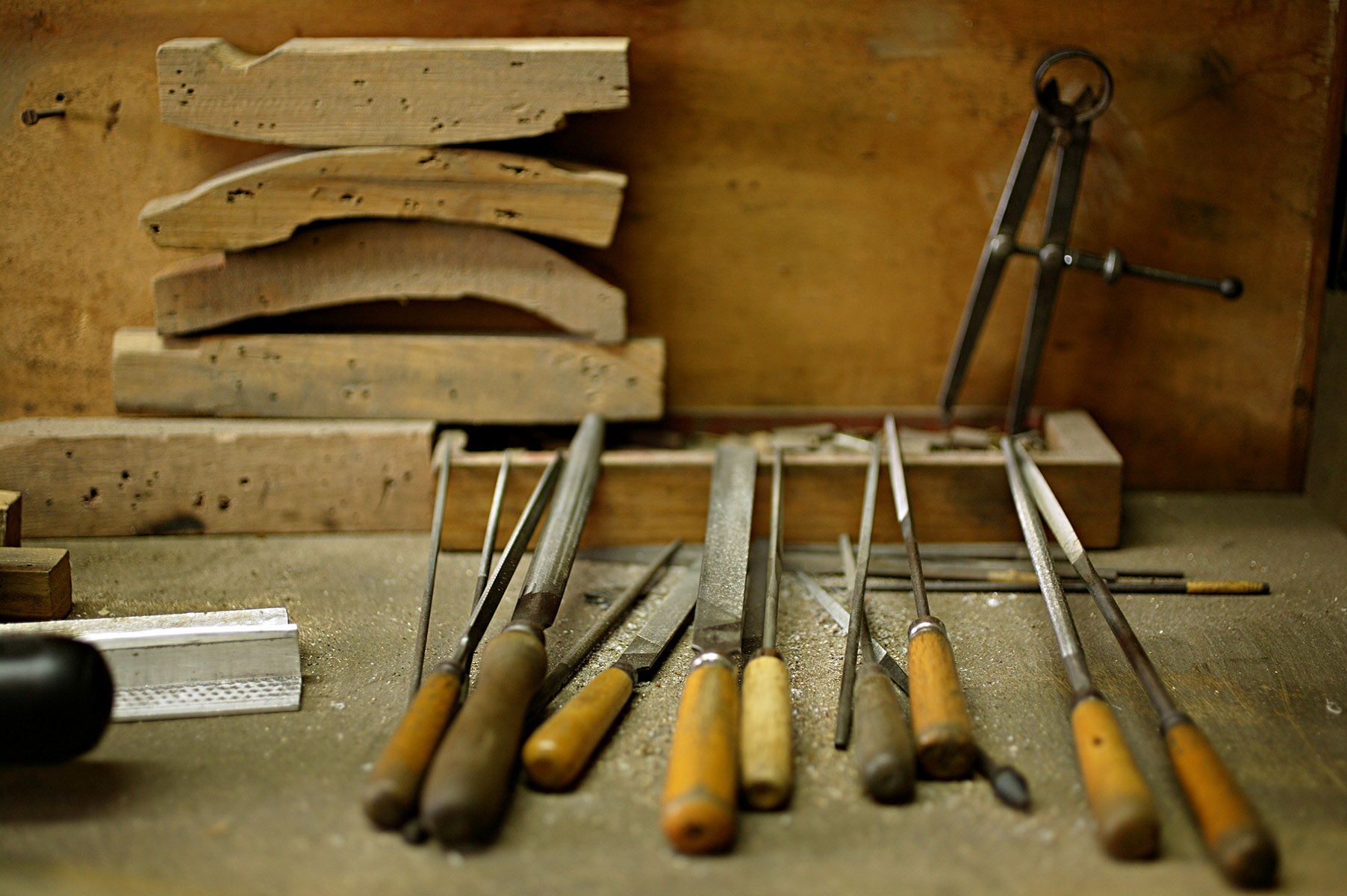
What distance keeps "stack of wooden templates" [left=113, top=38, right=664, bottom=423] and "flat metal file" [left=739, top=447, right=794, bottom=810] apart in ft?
3.39

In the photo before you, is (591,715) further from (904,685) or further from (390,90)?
(390,90)

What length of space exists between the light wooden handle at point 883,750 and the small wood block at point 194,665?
92 cm

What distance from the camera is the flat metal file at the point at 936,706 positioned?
1.36m

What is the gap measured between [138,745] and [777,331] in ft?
5.62

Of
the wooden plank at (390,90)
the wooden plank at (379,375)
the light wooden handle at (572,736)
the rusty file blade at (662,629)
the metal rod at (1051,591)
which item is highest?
the wooden plank at (390,90)

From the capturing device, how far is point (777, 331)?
101 inches

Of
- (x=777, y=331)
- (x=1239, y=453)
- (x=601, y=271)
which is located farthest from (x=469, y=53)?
(x=1239, y=453)

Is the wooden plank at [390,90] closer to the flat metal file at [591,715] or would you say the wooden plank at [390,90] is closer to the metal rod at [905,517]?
the metal rod at [905,517]

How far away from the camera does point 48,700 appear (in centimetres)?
130

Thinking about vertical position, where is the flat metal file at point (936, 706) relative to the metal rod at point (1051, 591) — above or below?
below

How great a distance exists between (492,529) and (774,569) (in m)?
0.56

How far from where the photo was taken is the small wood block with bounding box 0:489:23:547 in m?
1.97

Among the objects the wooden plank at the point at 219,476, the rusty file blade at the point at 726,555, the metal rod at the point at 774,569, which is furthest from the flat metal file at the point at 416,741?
the wooden plank at the point at 219,476

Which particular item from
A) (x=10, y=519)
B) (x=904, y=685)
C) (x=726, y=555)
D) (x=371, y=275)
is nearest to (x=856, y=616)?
(x=904, y=685)
